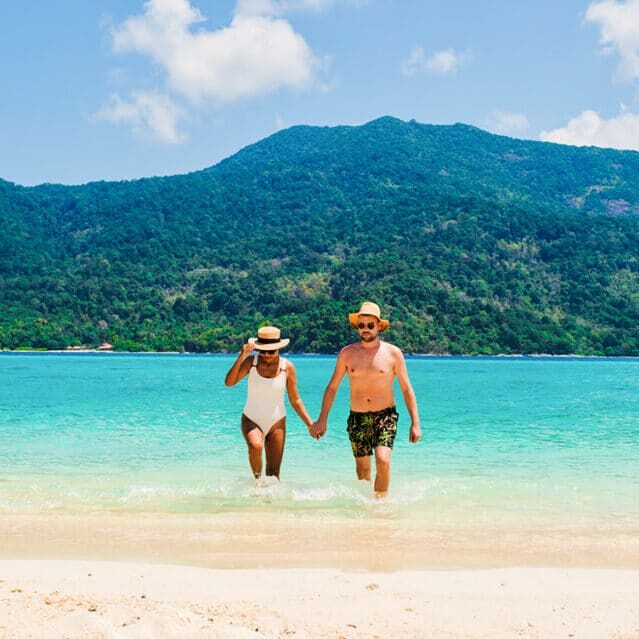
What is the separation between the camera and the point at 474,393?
115 ft

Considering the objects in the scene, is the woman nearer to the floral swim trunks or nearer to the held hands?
the floral swim trunks

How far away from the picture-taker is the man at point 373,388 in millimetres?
7633

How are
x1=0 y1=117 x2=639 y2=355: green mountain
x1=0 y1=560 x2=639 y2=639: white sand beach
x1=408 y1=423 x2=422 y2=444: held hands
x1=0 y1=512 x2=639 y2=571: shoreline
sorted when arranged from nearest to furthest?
x1=0 y1=560 x2=639 y2=639: white sand beach, x1=0 y1=512 x2=639 y2=571: shoreline, x1=408 y1=423 x2=422 y2=444: held hands, x1=0 y1=117 x2=639 y2=355: green mountain

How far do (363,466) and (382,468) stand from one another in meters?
0.43

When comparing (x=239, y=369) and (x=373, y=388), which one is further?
(x=239, y=369)

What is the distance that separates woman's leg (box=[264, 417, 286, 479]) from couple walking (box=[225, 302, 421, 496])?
0.01 m

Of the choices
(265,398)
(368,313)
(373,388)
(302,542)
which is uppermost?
(368,313)

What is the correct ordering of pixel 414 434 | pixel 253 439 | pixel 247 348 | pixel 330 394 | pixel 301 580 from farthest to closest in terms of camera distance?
1. pixel 253 439
2. pixel 330 394
3. pixel 247 348
4. pixel 414 434
5. pixel 301 580

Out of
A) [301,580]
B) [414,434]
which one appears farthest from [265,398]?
[301,580]

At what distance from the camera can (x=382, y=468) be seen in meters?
7.73

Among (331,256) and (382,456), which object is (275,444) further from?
(331,256)

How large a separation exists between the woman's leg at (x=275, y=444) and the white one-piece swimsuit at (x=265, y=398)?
60mm

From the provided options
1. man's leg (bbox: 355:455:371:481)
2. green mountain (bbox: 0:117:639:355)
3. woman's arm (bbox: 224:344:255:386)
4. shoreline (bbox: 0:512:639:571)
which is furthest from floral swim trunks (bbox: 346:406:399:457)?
green mountain (bbox: 0:117:639:355)

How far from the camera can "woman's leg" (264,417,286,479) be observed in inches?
318
